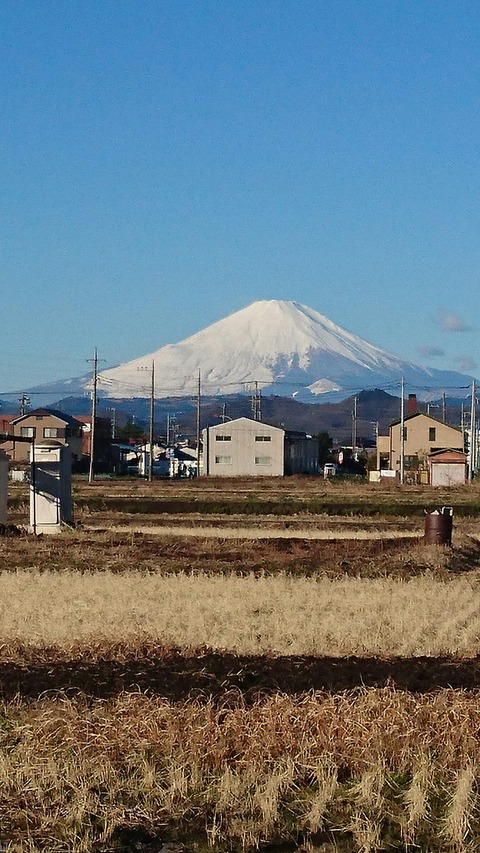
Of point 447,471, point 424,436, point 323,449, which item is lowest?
point 447,471

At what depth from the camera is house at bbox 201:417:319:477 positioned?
331ft

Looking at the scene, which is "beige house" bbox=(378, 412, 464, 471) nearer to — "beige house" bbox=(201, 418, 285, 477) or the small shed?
"beige house" bbox=(201, 418, 285, 477)

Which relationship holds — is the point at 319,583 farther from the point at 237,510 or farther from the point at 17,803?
the point at 237,510

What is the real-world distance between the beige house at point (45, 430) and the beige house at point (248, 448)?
11.3 meters

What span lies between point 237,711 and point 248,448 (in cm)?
9063

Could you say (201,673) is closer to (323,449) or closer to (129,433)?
(323,449)

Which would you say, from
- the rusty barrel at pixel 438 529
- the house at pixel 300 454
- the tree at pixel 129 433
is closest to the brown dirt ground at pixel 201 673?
the rusty barrel at pixel 438 529

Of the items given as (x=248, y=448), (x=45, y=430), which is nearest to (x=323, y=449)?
(x=248, y=448)

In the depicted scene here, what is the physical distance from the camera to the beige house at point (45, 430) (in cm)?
10344

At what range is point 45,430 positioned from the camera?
105500 mm

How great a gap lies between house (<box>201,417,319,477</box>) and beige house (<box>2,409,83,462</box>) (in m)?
10.8

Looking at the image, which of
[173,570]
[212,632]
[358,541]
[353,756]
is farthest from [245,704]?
[358,541]

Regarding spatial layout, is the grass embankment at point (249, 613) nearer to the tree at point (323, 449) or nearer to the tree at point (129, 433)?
the tree at point (323, 449)

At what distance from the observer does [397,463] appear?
4053 inches
